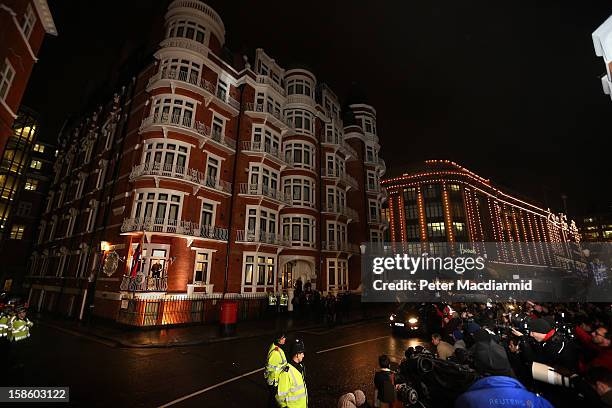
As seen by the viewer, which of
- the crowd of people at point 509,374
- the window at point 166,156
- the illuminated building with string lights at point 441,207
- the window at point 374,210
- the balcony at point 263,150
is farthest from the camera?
the illuminated building with string lights at point 441,207

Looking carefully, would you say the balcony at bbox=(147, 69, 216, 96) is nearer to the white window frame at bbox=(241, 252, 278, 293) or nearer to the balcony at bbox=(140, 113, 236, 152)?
the balcony at bbox=(140, 113, 236, 152)

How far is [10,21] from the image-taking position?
12055 mm

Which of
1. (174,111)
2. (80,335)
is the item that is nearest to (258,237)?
(174,111)

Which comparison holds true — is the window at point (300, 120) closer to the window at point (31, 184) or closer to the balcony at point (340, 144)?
the balcony at point (340, 144)

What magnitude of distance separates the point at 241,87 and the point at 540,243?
117 metres

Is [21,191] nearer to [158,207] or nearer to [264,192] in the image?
[158,207]

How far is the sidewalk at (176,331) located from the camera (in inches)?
469

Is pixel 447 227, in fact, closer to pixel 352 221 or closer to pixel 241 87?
pixel 352 221

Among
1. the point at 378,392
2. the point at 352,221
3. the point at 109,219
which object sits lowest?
the point at 378,392

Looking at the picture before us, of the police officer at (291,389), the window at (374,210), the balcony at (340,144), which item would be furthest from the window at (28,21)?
the window at (374,210)

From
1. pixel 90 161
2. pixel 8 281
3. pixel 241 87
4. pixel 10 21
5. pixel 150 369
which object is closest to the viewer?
pixel 150 369

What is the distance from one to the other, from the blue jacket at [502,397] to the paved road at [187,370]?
453 centimetres

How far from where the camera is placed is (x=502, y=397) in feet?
8.03

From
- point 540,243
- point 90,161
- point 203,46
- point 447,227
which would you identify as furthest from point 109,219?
point 540,243
